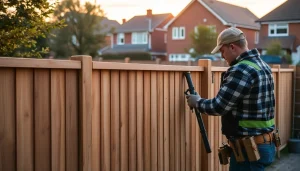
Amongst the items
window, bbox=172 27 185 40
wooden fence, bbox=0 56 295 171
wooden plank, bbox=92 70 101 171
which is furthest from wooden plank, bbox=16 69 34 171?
window, bbox=172 27 185 40

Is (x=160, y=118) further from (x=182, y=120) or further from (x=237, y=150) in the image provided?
(x=237, y=150)

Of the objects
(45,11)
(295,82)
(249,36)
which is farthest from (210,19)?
(45,11)

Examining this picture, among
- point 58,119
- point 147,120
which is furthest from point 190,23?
point 58,119

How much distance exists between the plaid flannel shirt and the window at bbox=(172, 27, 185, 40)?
148 feet

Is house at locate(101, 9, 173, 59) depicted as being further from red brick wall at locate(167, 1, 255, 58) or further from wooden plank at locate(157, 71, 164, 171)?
wooden plank at locate(157, 71, 164, 171)

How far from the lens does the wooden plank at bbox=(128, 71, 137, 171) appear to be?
4133mm

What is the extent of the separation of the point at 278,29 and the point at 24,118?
43700 mm

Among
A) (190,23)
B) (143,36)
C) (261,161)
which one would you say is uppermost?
(190,23)

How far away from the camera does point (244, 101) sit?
3918mm

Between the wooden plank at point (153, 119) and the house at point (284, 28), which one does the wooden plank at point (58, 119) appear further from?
the house at point (284, 28)

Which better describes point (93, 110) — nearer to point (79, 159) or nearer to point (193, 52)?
point (79, 159)

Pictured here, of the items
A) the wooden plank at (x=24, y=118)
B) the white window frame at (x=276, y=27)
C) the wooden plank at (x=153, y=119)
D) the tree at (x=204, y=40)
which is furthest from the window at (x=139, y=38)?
the wooden plank at (x=24, y=118)

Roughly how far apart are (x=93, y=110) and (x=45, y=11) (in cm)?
400

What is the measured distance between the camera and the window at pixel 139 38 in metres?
56.3
